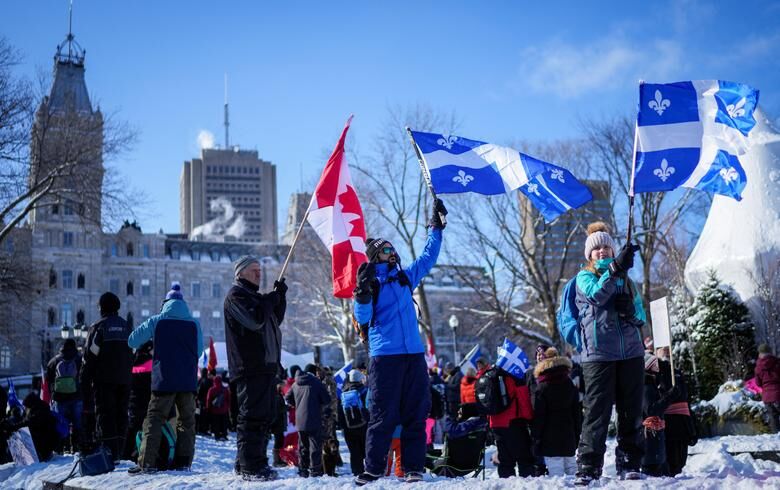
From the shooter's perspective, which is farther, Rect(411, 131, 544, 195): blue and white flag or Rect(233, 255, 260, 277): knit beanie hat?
Rect(411, 131, 544, 195): blue and white flag

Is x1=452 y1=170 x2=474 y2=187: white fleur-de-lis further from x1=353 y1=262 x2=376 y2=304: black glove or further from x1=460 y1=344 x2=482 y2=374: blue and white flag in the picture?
x1=460 y1=344 x2=482 y2=374: blue and white flag

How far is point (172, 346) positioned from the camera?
8.30 m

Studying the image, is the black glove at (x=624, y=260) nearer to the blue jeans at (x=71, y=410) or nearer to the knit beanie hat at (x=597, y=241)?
the knit beanie hat at (x=597, y=241)

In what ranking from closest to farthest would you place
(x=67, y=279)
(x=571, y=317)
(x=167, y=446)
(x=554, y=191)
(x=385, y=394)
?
1. (x=571, y=317)
2. (x=385, y=394)
3. (x=167, y=446)
4. (x=554, y=191)
5. (x=67, y=279)

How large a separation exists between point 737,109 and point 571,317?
289 cm

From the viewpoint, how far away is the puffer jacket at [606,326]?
597 centimetres

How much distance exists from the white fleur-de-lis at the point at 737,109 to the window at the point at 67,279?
Answer: 7938 cm

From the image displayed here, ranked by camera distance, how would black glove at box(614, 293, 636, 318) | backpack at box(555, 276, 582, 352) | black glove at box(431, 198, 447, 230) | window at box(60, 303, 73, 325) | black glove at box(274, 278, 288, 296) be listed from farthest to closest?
window at box(60, 303, 73, 325) < black glove at box(431, 198, 447, 230) < black glove at box(274, 278, 288, 296) < backpack at box(555, 276, 582, 352) < black glove at box(614, 293, 636, 318)

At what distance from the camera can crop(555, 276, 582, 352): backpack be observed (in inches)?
251

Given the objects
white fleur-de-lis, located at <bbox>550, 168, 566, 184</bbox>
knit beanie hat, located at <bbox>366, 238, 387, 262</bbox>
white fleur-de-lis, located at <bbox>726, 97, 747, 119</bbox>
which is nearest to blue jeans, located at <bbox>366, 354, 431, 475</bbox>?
knit beanie hat, located at <bbox>366, 238, 387, 262</bbox>

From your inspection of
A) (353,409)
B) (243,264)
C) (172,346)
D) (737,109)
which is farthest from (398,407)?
(353,409)

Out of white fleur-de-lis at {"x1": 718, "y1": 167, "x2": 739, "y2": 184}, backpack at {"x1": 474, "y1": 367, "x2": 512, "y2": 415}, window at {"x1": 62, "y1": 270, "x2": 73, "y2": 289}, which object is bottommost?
backpack at {"x1": 474, "y1": 367, "x2": 512, "y2": 415}

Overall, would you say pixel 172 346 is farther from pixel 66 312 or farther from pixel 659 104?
pixel 66 312

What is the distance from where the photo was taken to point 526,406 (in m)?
9.08
